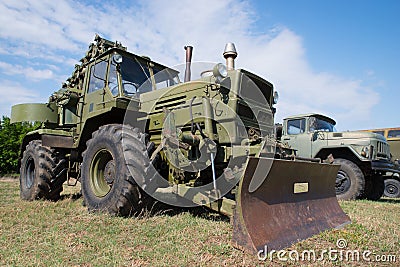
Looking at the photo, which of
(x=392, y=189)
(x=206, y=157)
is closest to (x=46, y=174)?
(x=206, y=157)

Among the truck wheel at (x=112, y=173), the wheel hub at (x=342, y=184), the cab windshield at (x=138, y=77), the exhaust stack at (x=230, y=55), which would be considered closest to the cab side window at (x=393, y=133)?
the wheel hub at (x=342, y=184)

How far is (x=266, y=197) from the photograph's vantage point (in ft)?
11.4

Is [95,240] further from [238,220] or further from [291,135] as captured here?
[291,135]

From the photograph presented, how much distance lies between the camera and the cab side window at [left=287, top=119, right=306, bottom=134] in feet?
A: 30.3

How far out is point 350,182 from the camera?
7.86 metres

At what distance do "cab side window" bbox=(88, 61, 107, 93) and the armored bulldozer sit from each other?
0.04 meters

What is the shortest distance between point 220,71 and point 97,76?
9.13 ft

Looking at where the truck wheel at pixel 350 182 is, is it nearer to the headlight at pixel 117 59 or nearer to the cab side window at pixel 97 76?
the headlight at pixel 117 59

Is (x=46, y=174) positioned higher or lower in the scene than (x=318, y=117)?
lower

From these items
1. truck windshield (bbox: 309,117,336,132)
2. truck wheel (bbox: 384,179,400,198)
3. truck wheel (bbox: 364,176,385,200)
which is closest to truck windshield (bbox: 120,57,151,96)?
truck windshield (bbox: 309,117,336,132)

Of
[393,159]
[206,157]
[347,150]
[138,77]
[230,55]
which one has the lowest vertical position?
[206,157]

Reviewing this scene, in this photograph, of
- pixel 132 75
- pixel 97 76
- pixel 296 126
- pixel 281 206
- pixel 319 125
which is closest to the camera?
pixel 281 206

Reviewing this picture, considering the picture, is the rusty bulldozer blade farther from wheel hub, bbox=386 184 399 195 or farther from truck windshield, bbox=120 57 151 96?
wheel hub, bbox=386 184 399 195

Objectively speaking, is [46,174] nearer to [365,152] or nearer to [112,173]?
[112,173]
